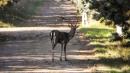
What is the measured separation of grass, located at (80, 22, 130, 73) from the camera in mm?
21281

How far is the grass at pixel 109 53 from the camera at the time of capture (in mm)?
21281

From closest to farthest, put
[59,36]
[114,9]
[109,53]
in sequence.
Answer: [59,36], [109,53], [114,9]

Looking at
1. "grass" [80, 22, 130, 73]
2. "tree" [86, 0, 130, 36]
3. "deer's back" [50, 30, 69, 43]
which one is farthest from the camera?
"tree" [86, 0, 130, 36]

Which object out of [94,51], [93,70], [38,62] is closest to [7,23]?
[94,51]

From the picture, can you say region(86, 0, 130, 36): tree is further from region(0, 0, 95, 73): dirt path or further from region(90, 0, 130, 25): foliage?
region(0, 0, 95, 73): dirt path

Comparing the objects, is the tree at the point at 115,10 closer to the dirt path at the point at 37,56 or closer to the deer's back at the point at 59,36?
the dirt path at the point at 37,56

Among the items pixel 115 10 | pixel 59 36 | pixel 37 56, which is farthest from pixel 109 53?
pixel 59 36

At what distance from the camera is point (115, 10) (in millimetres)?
26141

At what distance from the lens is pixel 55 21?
53812mm

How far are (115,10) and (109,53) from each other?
7.07 ft

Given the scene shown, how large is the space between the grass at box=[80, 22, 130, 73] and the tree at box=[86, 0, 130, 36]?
55.4 inches

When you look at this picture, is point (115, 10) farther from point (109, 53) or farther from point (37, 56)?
point (37, 56)

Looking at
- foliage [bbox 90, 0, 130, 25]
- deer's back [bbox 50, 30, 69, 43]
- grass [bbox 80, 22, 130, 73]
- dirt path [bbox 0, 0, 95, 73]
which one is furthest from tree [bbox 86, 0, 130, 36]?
deer's back [bbox 50, 30, 69, 43]

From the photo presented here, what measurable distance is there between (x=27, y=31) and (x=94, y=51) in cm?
1383
